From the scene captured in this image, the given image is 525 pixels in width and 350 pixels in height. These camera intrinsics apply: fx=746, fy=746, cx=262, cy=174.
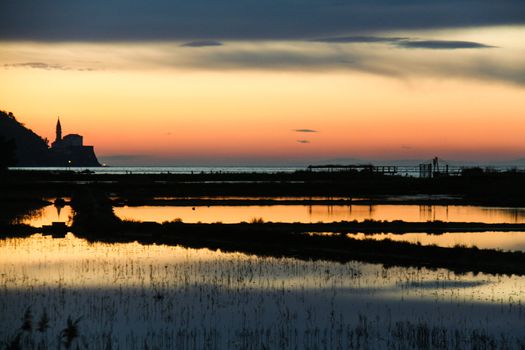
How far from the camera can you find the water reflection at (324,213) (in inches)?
1913

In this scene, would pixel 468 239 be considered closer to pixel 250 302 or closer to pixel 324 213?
pixel 324 213

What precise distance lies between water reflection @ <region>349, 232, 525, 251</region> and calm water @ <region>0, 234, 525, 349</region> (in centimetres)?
825

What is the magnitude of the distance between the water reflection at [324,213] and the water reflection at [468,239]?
343 inches

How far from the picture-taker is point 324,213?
54219mm

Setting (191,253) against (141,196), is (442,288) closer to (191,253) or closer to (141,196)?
(191,253)

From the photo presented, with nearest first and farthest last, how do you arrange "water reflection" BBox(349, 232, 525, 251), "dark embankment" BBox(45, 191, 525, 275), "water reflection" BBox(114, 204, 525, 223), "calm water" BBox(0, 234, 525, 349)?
"calm water" BBox(0, 234, 525, 349), "dark embankment" BBox(45, 191, 525, 275), "water reflection" BBox(349, 232, 525, 251), "water reflection" BBox(114, 204, 525, 223)

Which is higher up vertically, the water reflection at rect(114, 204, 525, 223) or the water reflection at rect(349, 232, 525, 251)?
the water reflection at rect(114, 204, 525, 223)

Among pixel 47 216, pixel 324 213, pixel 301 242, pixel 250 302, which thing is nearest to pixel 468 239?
pixel 301 242

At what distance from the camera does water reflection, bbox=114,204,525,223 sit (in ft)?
159

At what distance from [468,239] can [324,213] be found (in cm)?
1888

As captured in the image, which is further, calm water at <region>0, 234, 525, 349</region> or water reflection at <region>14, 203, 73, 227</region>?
water reflection at <region>14, 203, 73, 227</region>

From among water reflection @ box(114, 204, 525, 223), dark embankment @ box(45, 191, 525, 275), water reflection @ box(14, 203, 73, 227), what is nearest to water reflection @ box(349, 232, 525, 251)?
dark embankment @ box(45, 191, 525, 275)

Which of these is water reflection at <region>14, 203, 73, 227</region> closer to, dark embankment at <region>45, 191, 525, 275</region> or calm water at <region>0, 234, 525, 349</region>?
dark embankment at <region>45, 191, 525, 275</region>

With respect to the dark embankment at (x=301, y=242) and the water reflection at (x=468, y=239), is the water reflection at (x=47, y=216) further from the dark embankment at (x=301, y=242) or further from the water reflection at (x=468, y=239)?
the water reflection at (x=468, y=239)
